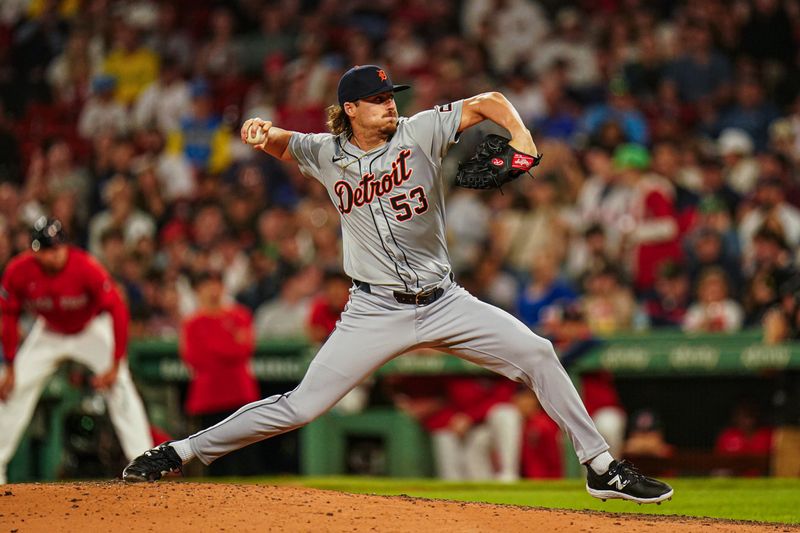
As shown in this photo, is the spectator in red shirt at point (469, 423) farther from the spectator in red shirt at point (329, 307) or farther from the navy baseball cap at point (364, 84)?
the navy baseball cap at point (364, 84)

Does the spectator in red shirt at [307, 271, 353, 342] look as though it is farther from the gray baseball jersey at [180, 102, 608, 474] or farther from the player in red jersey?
the gray baseball jersey at [180, 102, 608, 474]

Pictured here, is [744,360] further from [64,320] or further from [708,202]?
[64,320]

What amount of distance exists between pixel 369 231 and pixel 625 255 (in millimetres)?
5810

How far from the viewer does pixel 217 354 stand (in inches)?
385

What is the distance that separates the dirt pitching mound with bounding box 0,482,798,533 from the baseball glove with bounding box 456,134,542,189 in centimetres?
136

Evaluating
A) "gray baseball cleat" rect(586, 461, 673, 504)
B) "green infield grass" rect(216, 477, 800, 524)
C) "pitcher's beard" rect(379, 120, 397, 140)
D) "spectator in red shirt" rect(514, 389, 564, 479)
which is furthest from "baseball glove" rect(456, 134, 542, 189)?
"spectator in red shirt" rect(514, 389, 564, 479)

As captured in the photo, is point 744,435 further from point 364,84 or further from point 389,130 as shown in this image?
point 364,84

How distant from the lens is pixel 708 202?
10.9 metres

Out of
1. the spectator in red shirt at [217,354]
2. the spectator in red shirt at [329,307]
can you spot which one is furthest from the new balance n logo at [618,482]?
the spectator in red shirt at [217,354]

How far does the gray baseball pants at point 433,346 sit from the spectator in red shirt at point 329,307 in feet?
13.8

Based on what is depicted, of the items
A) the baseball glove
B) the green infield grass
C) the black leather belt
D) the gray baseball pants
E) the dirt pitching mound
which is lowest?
the green infield grass

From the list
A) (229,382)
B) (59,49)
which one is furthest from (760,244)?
(59,49)

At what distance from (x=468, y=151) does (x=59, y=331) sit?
164 inches

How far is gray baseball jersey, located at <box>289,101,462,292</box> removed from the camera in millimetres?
5527
